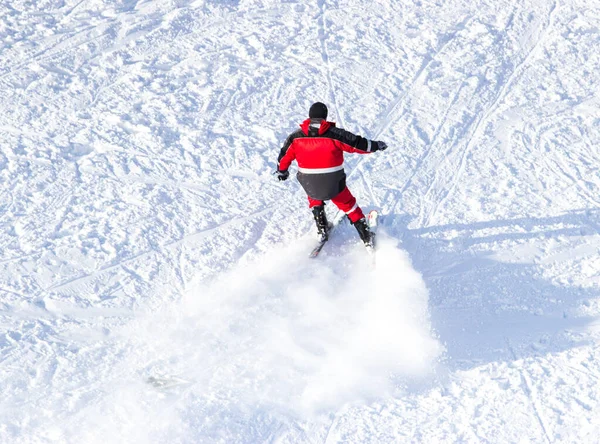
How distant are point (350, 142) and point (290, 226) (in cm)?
169

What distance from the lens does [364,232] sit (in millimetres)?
7258

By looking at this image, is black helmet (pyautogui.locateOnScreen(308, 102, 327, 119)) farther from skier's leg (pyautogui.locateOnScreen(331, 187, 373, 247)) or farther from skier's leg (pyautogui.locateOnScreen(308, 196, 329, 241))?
skier's leg (pyautogui.locateOnScreen(308, 196, 329, 241))

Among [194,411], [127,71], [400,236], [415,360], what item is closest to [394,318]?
[415,360]

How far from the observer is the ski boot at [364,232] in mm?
7195

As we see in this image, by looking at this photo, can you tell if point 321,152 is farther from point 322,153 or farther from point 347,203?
point 347,203

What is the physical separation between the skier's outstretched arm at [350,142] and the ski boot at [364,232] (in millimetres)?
861

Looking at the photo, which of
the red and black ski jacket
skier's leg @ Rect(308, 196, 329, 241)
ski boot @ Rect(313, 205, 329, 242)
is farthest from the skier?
ski boot @ Rect(313, 205, 329, 242)

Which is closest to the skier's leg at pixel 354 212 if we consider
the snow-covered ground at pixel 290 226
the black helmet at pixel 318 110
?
the snow-covered ground at pixel 290 226

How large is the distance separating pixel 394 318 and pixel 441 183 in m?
2.17

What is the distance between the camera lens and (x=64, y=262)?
744 cm

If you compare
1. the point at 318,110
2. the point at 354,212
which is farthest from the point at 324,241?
the point at 318,110

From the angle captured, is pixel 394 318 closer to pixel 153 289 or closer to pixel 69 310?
pixel 153 289

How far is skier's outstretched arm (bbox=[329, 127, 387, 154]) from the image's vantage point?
21.1 ft

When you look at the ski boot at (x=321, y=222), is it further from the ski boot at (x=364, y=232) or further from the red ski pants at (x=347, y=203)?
the ski boot at (x=364, y=232)
